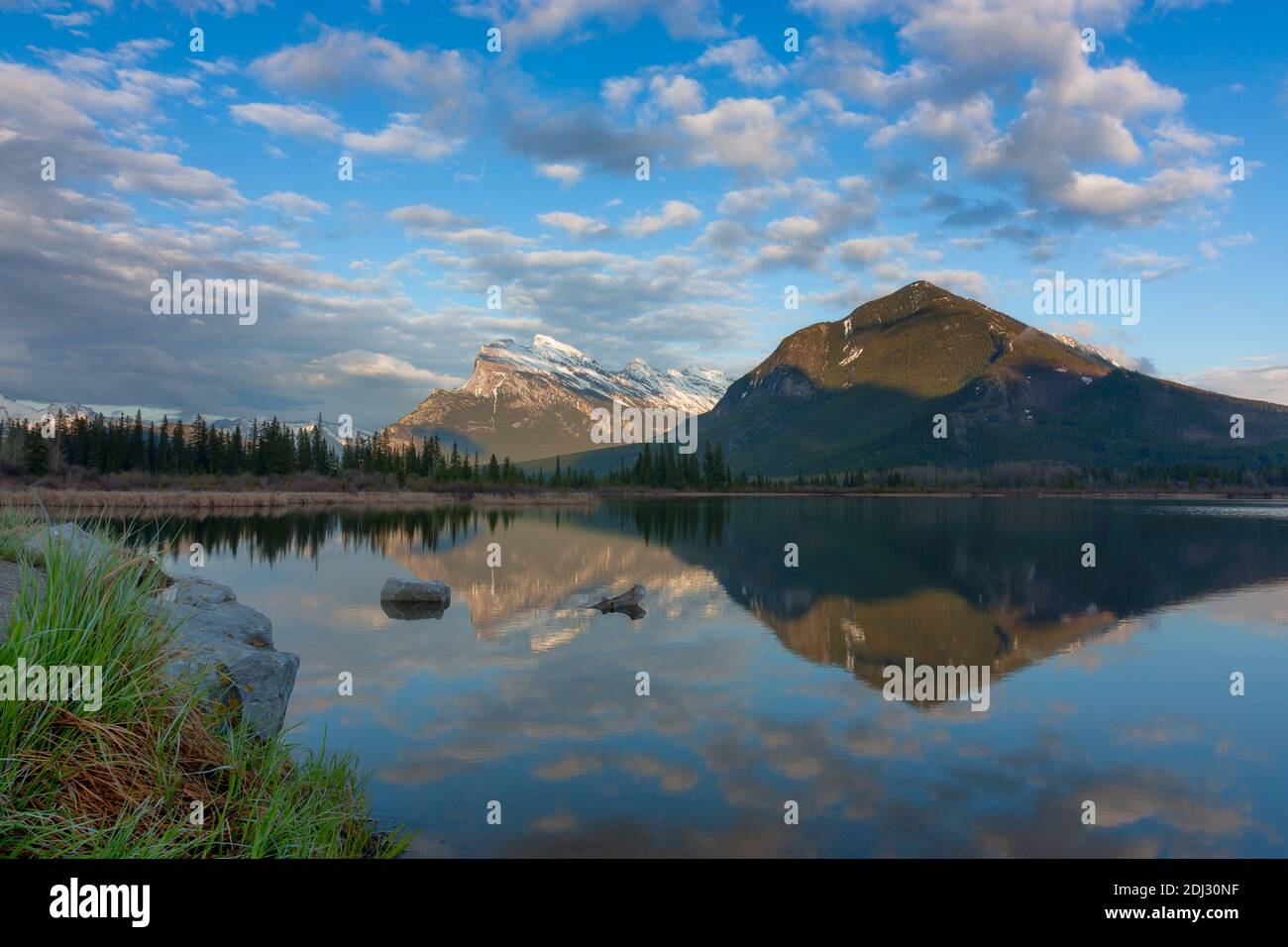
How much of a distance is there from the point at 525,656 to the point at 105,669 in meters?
16.5

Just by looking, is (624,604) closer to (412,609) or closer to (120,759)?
(412,609)

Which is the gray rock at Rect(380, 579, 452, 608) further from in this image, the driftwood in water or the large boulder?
the large boulder

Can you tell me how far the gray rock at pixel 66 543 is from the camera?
804cm

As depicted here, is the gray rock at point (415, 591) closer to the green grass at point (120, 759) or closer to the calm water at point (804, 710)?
the calm water at point (804, 710)

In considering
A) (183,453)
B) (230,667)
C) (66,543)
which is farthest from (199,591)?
(183,453)

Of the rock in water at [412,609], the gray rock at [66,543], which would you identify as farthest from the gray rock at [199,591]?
the rock in water at [412,609]

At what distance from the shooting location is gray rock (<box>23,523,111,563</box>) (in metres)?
8.04

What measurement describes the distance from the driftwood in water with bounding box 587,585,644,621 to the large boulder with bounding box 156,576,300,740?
55.1 ft

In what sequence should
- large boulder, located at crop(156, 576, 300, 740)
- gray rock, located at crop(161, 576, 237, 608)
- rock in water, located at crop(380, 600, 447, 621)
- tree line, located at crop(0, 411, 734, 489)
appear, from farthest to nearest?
tree line, located at crop(0, 411, 734, 489) < rock in water, located at crop(380, 600, 447, 621) < gray rock, located at crop(161, 576, 237, 608) < large boulder, located at crop(156, 576, 300, 740)

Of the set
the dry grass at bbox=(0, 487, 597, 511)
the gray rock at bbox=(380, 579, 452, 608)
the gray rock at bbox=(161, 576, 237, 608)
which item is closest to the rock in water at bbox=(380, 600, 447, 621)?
the gray rock at bbox=(380, 579, 452, 608)

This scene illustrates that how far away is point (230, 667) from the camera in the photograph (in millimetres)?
11602

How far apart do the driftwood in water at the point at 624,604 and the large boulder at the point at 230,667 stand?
16.8 meters
